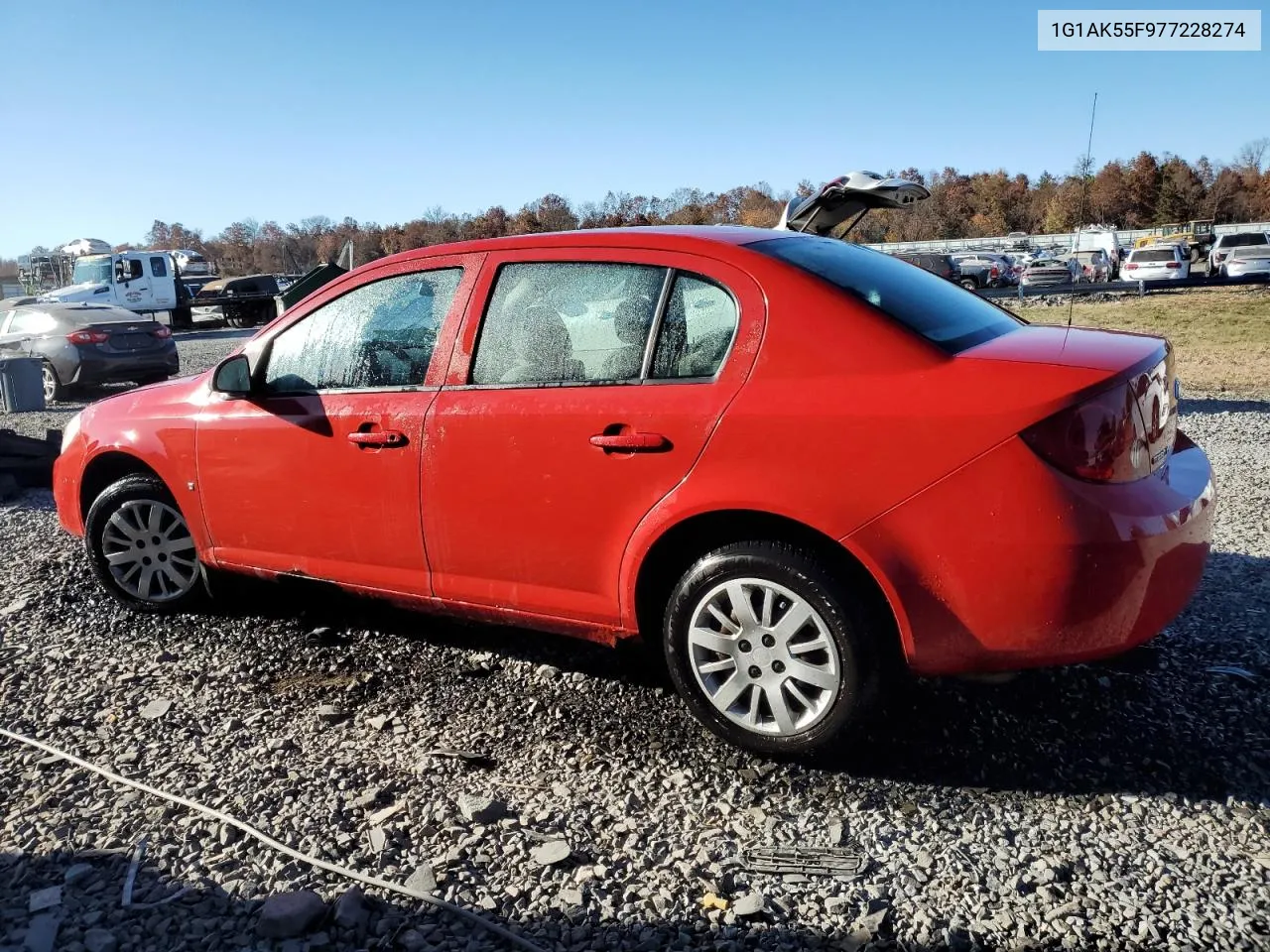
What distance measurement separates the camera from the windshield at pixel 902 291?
307 cm

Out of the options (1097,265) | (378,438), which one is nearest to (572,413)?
(378,438)

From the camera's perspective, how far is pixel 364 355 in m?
3.87

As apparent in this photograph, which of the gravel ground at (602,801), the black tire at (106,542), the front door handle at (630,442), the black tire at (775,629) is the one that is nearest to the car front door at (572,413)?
the front door handle at (630,442)

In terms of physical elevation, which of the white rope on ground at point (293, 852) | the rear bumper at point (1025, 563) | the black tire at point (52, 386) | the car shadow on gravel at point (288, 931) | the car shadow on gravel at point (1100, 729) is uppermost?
the rear bumper at point (1025, 563)

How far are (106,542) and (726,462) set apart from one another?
327cm

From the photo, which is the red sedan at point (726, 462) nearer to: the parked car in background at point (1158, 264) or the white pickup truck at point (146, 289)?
the white pickup truck at point (146, 289)

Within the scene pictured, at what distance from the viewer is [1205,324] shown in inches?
778

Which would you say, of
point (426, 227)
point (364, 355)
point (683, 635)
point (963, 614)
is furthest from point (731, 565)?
point (426, 227)

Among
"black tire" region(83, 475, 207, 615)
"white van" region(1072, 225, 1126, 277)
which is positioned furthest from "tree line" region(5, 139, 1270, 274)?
"black tire" region(83, 475, 207, 615)

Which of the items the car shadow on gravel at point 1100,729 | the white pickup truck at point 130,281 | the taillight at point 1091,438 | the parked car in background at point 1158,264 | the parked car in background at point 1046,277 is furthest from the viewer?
the parked car in background at point 1158,264

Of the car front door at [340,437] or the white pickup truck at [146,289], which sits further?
the white pickup truck at [146,289]

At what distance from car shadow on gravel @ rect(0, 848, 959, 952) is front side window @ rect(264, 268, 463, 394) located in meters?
1.83

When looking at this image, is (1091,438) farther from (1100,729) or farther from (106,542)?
(106,542)

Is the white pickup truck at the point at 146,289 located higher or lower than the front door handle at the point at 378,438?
higher
